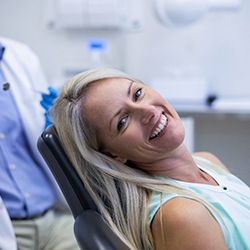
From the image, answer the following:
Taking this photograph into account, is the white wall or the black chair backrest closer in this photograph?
the black chair backrest

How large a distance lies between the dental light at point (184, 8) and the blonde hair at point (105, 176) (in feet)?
2.85

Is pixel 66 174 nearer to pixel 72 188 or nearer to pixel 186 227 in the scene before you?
pixel 72 188

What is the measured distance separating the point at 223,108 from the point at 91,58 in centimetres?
79

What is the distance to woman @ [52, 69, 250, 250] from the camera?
115cm

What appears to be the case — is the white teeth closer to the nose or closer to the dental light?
the nose

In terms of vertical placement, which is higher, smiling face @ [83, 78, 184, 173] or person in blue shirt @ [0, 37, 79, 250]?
smiling face @ [83, 78, 184, 173]

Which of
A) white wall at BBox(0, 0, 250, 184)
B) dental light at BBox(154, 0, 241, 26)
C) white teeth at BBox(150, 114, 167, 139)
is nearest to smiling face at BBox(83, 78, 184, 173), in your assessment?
white teeth at BBox(150, 114, 167, 139)

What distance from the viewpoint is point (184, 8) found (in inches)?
80.8

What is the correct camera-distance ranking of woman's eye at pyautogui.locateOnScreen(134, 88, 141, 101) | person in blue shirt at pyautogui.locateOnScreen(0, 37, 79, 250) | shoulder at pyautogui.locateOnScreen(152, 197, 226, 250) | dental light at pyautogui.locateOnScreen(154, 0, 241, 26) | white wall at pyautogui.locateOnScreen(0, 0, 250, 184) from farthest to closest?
white wall at pyautogui.locateOnScreen(0, 0, 250, 184), dental light at pyautogui.locateOnScreen(154, 0, 241, 26), person in blue shirt at pyautogui.locateOnScreen(0, 37, 79, 250), woman's eye at pyautogui.locateOnScreen(134, 88, 141, 101), shoulder at pyautogui.locateOnScreen(152, 197, 226, 250)

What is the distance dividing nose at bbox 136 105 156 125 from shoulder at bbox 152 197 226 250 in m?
0.24

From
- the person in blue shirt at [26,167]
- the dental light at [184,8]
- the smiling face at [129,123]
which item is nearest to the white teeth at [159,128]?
the smiling face at [129,123]

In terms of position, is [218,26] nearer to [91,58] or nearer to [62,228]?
[91,58]

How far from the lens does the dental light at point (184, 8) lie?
6.73 ft

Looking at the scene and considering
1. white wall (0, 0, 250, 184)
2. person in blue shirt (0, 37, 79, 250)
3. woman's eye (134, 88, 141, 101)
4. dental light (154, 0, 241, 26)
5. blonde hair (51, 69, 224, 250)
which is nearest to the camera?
blonde hair (51, 69, 224, 250)
